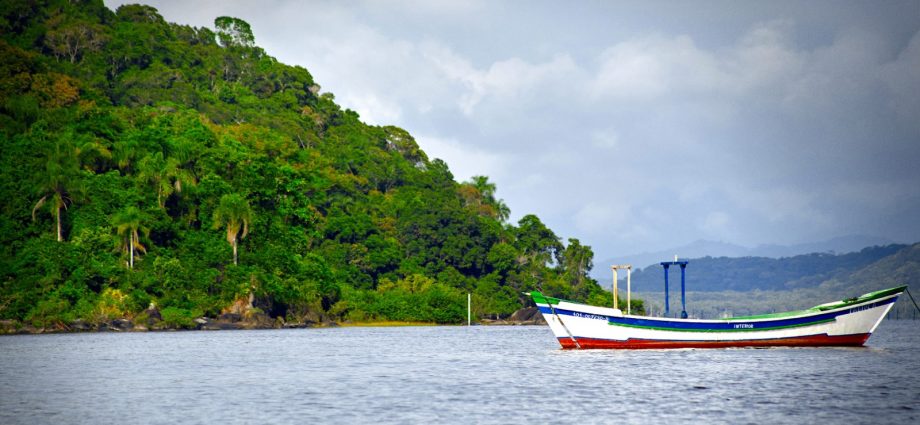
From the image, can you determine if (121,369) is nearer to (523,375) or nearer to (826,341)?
(523,375)

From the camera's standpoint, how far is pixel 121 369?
4625 cm

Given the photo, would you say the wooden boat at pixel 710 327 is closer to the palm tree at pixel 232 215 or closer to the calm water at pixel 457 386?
the calm water at pixel 457 386

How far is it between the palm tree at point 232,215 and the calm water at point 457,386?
138ft

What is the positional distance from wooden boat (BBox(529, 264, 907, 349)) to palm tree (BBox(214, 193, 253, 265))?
56.3 m

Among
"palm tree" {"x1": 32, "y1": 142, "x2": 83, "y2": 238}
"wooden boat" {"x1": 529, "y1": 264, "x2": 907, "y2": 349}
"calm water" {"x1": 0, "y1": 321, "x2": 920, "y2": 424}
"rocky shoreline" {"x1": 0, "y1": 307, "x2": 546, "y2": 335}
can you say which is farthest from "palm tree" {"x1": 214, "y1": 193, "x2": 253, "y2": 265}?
"wooden boat" {"x1": 529, "y1": 264, "x2": 907, "y2": 349}

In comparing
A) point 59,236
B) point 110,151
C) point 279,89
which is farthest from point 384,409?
point 279,89

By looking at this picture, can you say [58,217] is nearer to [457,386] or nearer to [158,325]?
[158,325]

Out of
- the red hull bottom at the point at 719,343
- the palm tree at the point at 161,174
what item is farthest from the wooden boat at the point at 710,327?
the palm tree at the point at 161,174

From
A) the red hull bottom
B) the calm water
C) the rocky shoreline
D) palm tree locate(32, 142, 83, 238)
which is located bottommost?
the calm water

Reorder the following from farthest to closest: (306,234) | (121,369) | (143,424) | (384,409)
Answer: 1. (306,234)
2. (121,369)
3. (384,409)
4. (143,424)

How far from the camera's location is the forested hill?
92.6 m

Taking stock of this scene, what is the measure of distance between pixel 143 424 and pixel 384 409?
7.89m

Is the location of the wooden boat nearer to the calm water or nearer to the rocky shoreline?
the calm water

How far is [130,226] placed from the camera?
96125 millimetres
